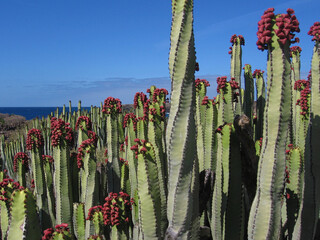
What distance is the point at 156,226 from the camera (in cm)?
276

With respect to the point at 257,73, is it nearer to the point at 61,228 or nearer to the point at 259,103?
the point at 259,103

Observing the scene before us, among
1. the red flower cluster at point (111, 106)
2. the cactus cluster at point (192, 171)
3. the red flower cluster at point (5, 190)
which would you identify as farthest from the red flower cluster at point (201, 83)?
the red flower cluster at point (5, 190)

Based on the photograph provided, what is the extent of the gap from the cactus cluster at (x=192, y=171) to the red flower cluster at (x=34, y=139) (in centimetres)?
2

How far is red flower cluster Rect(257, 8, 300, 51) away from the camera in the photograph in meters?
2.18

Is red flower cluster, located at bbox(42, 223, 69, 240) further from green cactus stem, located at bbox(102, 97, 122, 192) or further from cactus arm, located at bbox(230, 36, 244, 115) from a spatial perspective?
cactus arm, located at bbox(230, 36, 244, 115)

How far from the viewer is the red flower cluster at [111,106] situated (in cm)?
533

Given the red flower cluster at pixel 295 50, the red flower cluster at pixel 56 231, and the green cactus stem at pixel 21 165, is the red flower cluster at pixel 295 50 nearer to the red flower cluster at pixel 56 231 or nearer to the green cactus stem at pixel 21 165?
the green cactus stem at pixel 21 165

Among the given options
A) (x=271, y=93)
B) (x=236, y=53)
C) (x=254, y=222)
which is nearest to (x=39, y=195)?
(x=254, y=222)

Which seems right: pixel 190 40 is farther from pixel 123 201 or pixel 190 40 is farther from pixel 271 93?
pixel 123 201

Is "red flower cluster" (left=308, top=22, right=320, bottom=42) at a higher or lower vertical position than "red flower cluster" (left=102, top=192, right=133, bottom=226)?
higher

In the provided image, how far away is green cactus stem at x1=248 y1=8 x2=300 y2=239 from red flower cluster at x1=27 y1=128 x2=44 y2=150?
3686mm

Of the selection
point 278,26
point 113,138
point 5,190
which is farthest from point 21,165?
point 278,26

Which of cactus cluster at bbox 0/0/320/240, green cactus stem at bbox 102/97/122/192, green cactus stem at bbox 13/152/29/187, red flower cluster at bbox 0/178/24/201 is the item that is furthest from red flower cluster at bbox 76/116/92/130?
red flower cluster at bbox 0/178/24/201

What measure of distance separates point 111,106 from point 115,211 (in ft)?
8.24
